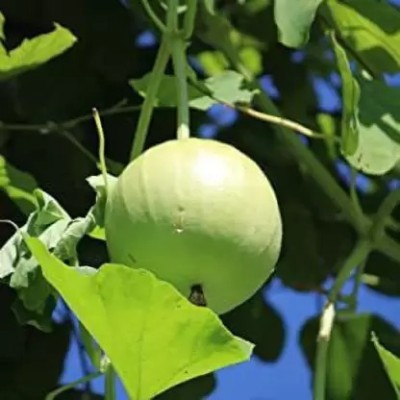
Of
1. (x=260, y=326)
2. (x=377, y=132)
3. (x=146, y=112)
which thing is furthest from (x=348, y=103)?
(x=260, y=326)

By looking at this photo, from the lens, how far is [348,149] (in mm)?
888

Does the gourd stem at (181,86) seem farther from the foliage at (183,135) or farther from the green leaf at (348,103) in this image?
the green leaf at (348,103)

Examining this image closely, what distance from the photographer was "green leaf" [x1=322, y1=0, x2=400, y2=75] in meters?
1.02

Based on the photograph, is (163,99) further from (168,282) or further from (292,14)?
(168,282)

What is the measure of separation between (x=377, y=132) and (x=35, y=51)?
0.78ft

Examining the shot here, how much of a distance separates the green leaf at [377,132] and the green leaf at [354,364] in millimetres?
146

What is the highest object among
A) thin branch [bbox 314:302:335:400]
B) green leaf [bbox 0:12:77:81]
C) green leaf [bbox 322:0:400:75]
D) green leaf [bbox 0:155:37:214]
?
green leaf [bbox 322:0:400:75]

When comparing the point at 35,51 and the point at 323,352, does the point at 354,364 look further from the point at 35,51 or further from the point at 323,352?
the point at 35,51

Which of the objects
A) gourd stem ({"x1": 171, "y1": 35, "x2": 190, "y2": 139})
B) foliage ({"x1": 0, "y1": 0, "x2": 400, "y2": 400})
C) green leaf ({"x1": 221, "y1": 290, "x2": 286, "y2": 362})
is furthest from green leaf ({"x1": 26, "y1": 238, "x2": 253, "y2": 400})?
green leaf ({"x1": 221, "y1": 290, "x2": 286, "y2": 362})

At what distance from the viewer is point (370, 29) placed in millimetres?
1039

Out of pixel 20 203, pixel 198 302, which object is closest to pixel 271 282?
pixel 20 203

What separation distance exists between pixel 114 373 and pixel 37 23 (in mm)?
623

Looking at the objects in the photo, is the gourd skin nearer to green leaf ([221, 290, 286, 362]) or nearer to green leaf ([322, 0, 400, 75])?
green leaf ([322, 0, 400, 75])

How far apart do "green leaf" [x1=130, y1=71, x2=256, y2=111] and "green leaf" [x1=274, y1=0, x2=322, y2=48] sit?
9 centimetres
